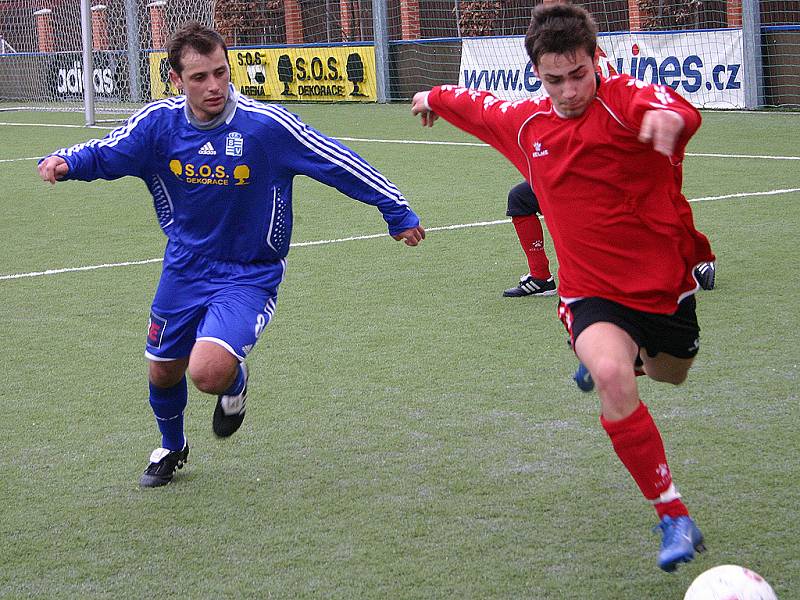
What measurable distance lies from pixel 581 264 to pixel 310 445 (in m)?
1.58

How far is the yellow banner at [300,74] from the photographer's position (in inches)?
960

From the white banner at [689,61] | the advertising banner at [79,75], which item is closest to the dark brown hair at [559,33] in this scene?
the white banner at [689,61]

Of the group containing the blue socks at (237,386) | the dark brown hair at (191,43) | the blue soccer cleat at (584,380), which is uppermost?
the dark brown hair at (191,43)

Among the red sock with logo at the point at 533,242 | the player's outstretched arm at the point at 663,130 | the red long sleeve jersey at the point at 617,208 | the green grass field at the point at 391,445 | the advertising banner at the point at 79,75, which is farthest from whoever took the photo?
the advertising banner at the point at 79,75

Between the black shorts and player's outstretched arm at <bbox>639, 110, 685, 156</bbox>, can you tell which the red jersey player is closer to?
the black shorts

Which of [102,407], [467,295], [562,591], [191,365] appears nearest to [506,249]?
[467,295]

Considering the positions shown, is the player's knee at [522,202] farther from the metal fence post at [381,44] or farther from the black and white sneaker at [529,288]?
the metal fence post at [381,44]

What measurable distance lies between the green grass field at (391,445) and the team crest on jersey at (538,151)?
1.19 metres

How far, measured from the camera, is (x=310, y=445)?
5.04 meters

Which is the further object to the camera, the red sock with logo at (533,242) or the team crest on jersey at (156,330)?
the red sock with logo at (533,242)

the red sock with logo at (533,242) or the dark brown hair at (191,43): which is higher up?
the dark brown hair at (191,43)

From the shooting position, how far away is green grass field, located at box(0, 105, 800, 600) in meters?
3.78

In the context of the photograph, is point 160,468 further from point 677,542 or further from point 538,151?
point 677,542

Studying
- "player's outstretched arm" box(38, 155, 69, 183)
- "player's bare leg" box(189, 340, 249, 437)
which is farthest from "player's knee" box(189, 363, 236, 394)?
"player's outstretched arm" box(38, 155, 69, 183)
